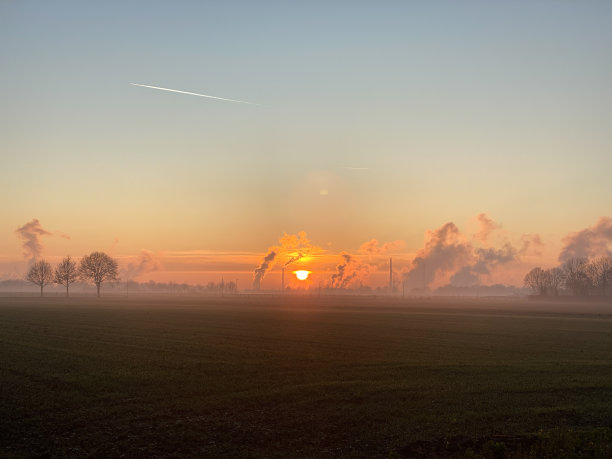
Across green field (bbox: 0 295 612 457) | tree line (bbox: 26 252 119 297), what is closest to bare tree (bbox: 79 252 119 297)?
tree line (bbox: 26 252 119 297)

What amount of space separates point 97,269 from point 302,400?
182 m

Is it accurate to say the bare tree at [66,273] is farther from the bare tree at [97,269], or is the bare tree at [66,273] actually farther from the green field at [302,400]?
the green field at [302,400]

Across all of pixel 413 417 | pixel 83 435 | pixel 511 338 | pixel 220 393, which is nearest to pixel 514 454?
pixel 413 417

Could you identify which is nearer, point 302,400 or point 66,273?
point 302,400

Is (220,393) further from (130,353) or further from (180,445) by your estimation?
(130,353)

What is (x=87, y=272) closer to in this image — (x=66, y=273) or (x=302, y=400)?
(x=66, y=273)

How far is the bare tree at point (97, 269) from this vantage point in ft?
611

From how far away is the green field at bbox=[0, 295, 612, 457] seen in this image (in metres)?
18.4

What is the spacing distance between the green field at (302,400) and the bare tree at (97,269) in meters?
152

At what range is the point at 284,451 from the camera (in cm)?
1802

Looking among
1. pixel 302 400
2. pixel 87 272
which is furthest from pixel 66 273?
pixel 302 400

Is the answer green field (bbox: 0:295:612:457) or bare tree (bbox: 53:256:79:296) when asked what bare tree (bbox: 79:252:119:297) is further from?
green field (bbox: 0:295:612:457)

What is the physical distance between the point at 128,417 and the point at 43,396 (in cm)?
609

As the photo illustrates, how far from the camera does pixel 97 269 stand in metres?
187
